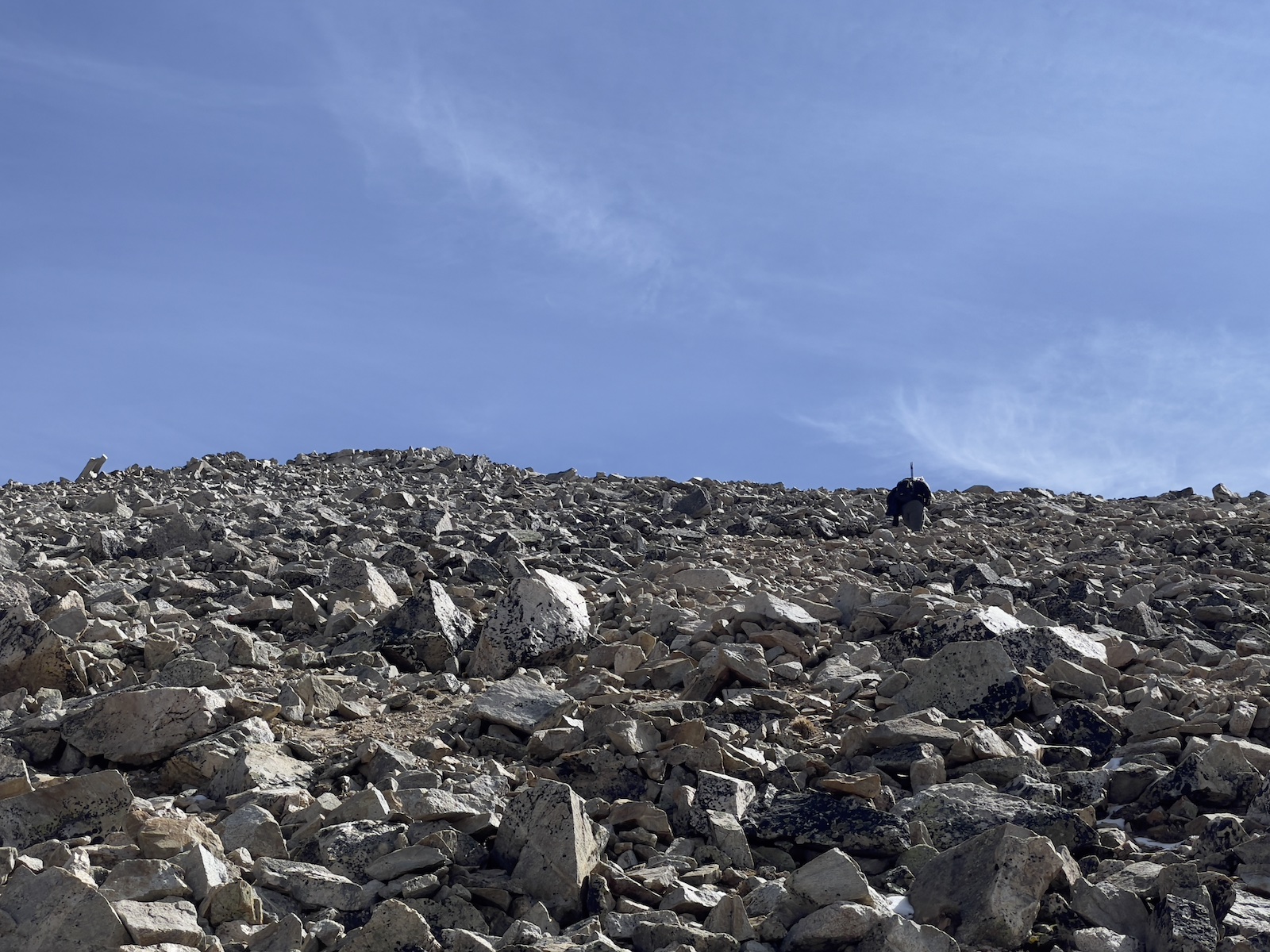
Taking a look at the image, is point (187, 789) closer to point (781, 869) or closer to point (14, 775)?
point (14, 775)

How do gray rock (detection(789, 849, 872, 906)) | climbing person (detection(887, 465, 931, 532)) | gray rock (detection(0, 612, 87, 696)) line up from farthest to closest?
climbing person (detection(887, 465, 931, 532)) < gray rock (detection(0, 612, 87, 696)) < gray rock (detection(789, 849, 872, 906))

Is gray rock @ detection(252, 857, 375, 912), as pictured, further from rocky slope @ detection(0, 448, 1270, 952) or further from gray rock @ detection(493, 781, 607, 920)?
gray rock @ detection(493, 781, 607, 920)

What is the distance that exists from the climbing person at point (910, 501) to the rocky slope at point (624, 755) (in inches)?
158

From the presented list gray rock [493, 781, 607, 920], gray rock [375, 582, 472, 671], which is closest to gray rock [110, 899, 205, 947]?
gray rock [493, 781, 607, 920]

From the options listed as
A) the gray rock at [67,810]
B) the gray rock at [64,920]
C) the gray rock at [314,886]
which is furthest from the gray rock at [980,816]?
the gray rock at [67,810]

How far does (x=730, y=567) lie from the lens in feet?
42.2

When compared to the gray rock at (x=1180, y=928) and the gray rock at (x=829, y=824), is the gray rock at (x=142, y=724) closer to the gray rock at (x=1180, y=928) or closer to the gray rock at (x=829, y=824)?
the gray rock at (x=829, y=824)

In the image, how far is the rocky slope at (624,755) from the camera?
473cm

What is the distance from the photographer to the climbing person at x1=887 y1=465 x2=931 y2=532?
16.8 metres

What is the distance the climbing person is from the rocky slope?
400 cm

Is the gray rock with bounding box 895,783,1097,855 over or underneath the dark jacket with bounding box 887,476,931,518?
underneath

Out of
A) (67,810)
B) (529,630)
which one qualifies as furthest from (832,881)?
(529,630)

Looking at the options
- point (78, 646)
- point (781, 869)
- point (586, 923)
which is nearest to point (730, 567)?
point (78, 646)

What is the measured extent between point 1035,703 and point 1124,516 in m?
11.4
